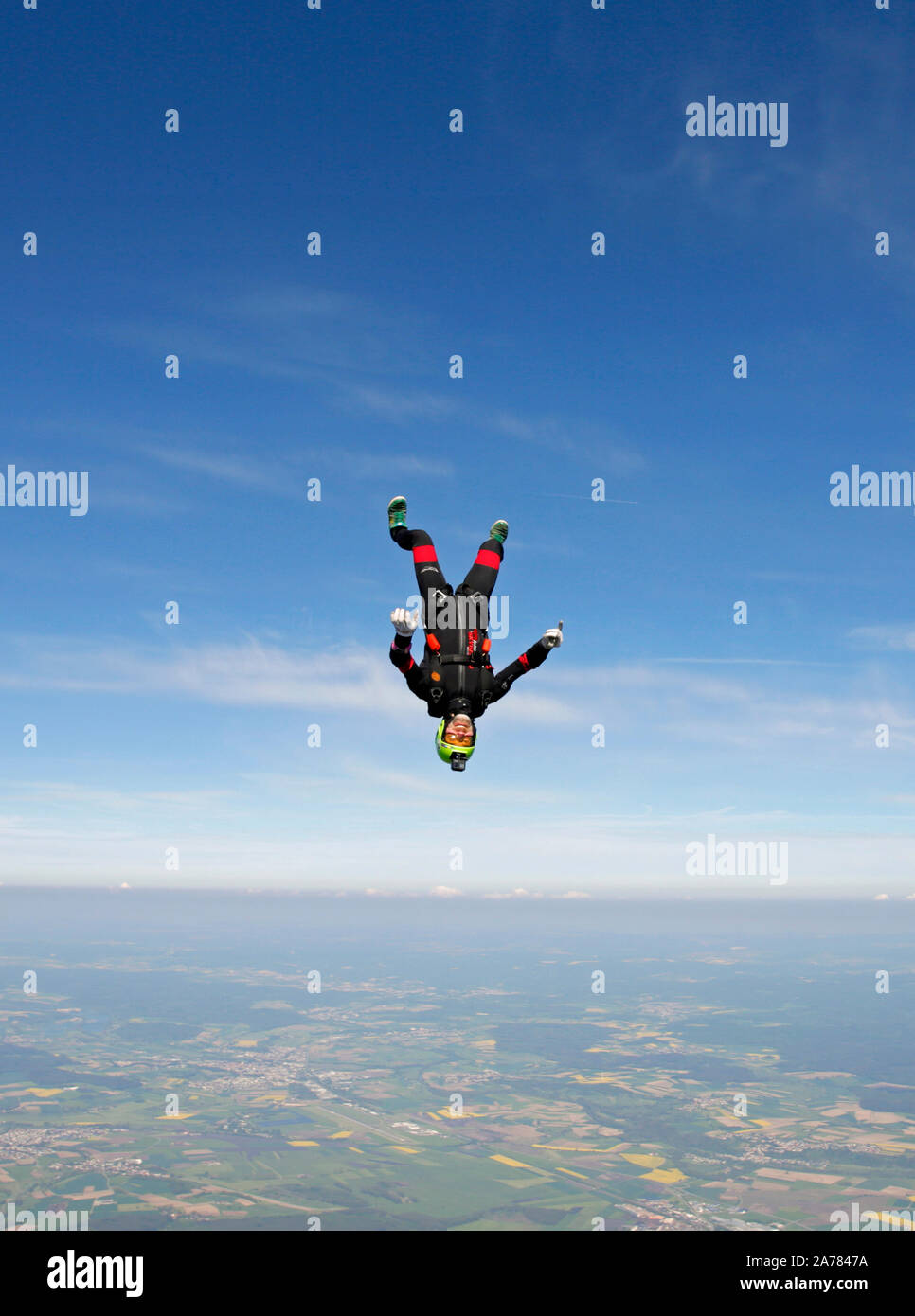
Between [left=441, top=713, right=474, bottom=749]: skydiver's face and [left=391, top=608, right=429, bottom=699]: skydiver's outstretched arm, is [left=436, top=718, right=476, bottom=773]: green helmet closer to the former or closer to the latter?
[left=441, top=713, right=474, bottom=749]: skydiver's face

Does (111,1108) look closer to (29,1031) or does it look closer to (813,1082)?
(29,1031)

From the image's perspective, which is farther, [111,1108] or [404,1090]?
[404,1090]

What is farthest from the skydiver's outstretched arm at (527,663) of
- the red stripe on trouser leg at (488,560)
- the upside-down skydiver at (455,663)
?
the red stripe on trouser leg at (488,560)

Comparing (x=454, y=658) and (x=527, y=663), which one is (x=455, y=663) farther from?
(x=527, y=663)

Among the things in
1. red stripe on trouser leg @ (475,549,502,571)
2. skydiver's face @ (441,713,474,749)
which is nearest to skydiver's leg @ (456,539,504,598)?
red stripe on trouser leg @ (475,549,502,571)

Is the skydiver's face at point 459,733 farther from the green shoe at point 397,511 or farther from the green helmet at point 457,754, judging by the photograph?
the green shoe at point 397,511

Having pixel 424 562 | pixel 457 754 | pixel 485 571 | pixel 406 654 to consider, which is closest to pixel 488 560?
pixel 485 571
